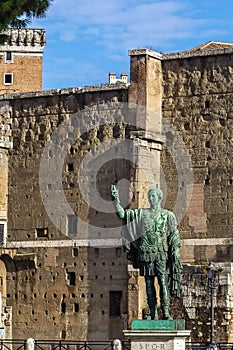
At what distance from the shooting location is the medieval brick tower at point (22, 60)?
5722 centimetres

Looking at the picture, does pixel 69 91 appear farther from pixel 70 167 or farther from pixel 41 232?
pixel 41 232

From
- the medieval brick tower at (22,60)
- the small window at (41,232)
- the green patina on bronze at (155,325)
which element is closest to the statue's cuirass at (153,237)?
the green patina on bronze at (155,325)

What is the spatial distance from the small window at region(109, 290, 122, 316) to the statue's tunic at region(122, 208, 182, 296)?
20300 mm

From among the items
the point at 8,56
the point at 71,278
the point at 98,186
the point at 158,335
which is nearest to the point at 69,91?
the point at 98,186

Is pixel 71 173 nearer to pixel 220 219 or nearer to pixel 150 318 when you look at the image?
pixel 220 219

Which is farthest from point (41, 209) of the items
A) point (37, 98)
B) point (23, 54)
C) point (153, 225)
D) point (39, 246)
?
point (153, 225)

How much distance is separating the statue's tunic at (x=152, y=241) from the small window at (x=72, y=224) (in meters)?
21.7

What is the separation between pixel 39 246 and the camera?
43406 mm

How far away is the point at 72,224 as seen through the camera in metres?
42.8

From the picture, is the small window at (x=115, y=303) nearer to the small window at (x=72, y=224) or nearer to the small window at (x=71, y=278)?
the small window at (x=71, y=278)

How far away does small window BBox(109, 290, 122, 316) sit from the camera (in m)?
41.2

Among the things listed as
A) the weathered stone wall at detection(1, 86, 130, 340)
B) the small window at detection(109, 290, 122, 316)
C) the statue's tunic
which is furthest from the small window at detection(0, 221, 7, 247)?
the statue's tunic

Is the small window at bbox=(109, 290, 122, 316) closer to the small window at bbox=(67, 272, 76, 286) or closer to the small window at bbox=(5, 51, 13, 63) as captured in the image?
the small window at bbox=(67, 272, 76, 286)

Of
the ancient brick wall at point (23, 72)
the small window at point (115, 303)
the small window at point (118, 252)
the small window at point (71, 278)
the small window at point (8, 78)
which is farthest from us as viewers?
the small window at point (8, 78)
